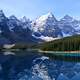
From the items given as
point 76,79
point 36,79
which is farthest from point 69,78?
point 36,79

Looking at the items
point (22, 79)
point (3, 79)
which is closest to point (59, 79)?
point (22, 79)

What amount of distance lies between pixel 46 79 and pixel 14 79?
7.42 metres

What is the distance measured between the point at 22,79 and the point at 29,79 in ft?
5.38

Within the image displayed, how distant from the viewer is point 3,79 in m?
65.5

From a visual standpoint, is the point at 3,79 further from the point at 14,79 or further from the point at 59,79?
the point at 59,79

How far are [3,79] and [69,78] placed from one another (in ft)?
49.7

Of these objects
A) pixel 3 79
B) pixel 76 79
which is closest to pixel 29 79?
pixel 3 79

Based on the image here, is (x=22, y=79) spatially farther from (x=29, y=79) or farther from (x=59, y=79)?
(x=59, y=79)

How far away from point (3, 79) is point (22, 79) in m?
4.53

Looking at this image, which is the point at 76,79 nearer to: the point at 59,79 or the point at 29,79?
the point at 59,79

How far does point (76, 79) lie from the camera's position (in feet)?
211

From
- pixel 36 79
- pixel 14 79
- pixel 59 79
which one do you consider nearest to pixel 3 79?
pixel 14 79

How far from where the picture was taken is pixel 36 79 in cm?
6375

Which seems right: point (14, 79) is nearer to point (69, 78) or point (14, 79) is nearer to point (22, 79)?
point (22, 79)
